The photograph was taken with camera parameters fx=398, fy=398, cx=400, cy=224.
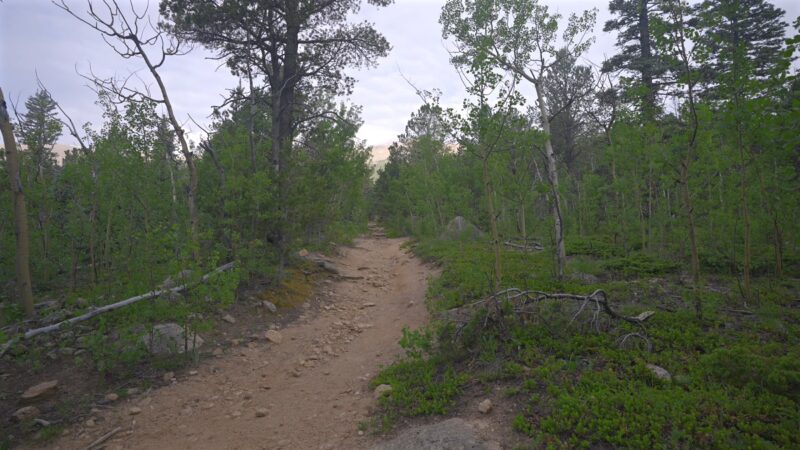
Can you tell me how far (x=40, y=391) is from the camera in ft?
17.2

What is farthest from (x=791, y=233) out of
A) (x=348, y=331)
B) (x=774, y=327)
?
(x=348, y=331)

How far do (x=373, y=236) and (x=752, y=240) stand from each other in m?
22.5

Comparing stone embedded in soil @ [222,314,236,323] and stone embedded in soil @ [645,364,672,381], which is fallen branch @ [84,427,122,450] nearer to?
stone embedded in soil @ [222,314,236,323]

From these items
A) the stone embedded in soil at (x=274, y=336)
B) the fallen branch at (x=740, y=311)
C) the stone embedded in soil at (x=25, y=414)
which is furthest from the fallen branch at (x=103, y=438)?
the fallen branch at (x=740, y=311)

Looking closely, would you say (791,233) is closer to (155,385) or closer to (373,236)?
(155,385)

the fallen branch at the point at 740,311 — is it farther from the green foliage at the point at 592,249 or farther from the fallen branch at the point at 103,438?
the fallen branch at the point at 103,438

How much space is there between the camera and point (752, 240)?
31.3 feet

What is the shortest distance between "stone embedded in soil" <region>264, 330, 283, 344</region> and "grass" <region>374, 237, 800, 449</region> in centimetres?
276

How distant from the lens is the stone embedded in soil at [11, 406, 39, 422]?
4.81 m

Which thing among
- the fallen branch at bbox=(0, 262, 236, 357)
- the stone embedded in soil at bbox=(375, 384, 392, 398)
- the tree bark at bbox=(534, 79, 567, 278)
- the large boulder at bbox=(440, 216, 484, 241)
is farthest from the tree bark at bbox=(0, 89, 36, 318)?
the large boulder at bbox=(440, 216, 484, 241)

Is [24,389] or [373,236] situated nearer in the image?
[24,389]

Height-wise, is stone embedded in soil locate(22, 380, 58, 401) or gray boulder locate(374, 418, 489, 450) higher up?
stone embedded in soil locate(22, 380, 58, 401)

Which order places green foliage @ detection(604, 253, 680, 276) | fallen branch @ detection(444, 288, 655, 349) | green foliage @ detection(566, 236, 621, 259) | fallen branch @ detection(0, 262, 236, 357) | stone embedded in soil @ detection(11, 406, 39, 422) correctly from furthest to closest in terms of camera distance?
green foliage @ detection(566, 236, 621, 259) → green foliage @ detection(604, 253, 680, 276) → fallen branch @ detection(0, 262, 236, 357) → fallen branch @ detection(444, 288, 655, 349) → stone embedded in soil @ detection(11, 406, 39, 422)

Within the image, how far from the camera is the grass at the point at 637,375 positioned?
3502mm
